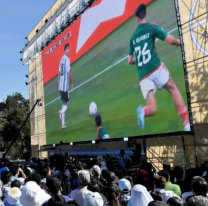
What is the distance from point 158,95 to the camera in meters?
8.83

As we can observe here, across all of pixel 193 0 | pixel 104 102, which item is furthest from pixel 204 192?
pixel 104 102

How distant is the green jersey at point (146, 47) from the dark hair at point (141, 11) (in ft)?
1.20

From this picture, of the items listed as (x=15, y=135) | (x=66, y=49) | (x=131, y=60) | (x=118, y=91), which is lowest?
(x=15, y=135)

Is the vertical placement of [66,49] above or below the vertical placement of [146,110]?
above

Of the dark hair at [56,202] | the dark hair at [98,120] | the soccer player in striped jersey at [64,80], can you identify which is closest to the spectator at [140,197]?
the dark hair at [56,202]

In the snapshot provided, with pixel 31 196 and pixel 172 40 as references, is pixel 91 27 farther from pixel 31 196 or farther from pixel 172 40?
pixel 31 196

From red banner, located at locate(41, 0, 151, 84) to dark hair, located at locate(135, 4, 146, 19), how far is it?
16 cm

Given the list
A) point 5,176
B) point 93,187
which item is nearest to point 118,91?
point 5,176

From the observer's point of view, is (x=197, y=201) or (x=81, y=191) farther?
(x=81, y=191)

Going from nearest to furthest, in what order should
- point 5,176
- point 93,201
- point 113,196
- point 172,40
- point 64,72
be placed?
point 93,201 < point 113,196 < point 5,176 < point 172,40 < point 64,72

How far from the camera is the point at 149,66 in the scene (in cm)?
915

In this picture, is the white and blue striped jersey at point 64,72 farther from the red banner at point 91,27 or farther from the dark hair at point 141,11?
the dark hair at point 141,11

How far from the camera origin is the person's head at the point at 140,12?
975 centimetres

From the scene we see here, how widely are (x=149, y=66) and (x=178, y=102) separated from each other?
164 centimetres
